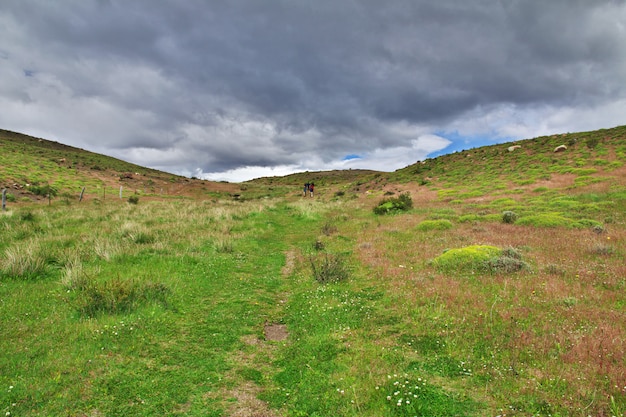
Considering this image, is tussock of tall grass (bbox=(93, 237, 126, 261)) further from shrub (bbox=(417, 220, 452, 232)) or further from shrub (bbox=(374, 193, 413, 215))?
shrub (bbox=(374, 193, 413, 215))

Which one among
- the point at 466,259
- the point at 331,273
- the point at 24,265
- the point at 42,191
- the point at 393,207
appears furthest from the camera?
the point at 42,191

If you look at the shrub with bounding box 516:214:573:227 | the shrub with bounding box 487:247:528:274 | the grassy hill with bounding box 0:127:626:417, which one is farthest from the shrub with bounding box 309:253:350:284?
the shrub with bounding box 516:214:573:227

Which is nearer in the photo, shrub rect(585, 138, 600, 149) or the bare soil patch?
the bare soil patch

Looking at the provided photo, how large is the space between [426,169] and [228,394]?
216 ft

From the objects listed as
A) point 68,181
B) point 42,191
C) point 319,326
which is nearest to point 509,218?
point 319,326

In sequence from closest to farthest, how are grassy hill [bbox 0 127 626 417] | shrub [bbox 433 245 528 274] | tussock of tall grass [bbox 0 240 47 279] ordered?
grassy hill [bbox 0 127 626 417] → tussock of tall grass [bbox 0 240 47 279] → shrub [bbox 433 245 528 274]

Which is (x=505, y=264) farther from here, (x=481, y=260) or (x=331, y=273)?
(x=331, y=273)

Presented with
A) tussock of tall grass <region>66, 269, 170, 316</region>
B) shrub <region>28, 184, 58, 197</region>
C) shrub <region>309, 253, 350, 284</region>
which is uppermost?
shrub <region>28, 184, 58, 197</region>

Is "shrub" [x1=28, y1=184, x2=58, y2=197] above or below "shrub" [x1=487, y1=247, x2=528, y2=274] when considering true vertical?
below

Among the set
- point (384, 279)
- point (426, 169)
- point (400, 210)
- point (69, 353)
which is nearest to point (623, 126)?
point (426, 169)

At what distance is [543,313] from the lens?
689 centimetres

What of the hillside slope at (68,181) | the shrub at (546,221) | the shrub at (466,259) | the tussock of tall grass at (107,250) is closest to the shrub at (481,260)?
the shrub at (466,259)

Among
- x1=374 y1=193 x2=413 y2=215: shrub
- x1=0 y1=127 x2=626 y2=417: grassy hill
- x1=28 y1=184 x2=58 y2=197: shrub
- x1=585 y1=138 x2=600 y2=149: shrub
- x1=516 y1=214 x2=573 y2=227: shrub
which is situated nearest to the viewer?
x1=0 y1=127 x2=626 y2=417: grassy hill

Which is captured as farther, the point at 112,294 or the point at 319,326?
the point at 112,294
